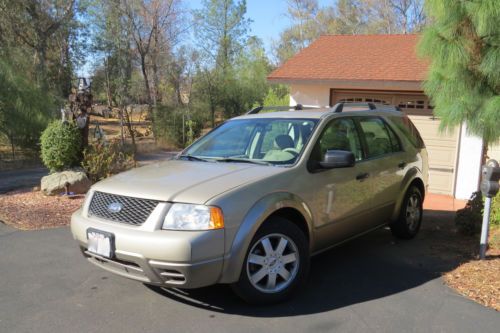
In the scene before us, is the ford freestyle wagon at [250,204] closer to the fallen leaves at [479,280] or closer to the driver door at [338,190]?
the driver door at [338,190]

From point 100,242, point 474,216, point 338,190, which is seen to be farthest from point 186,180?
point 474,216

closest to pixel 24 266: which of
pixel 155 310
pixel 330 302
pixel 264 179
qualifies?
pixel 155 310

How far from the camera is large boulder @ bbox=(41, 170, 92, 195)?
27.9ft

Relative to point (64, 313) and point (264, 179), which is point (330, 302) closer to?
point (264, 179)

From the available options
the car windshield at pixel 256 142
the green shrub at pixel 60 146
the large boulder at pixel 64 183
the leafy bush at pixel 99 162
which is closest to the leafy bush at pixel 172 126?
the leafy bush at pixel 99 162

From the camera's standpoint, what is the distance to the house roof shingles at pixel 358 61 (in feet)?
33.5

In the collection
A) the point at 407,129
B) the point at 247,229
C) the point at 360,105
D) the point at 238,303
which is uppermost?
the point at 360,105

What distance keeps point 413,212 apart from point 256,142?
249 cm

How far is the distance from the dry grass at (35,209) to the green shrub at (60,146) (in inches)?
26.9

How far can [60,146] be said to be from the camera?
29.0ft

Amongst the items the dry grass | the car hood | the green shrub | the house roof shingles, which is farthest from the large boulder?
the house roof shingles

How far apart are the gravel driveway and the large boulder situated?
3.41m

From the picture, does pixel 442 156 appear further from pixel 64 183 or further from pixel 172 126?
pixel 172 126

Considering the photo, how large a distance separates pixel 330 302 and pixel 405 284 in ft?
3.02
